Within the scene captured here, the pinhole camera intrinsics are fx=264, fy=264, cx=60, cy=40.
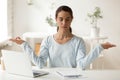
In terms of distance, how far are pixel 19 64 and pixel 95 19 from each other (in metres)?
2.56

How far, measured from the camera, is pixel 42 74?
1920 millimetres

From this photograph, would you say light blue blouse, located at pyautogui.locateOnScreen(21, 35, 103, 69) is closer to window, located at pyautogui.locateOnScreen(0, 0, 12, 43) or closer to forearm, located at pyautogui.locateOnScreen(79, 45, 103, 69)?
forearm, located at pyautogui.locateOnScreen(79, 45, 103, 69)

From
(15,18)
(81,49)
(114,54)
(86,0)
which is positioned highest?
(86,0)

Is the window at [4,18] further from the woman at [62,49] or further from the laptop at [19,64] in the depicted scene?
the laptop at [19,64]

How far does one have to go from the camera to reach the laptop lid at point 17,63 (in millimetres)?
1859

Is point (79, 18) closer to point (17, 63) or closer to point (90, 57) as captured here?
point (90, 57)

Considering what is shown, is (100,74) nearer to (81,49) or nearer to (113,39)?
(81,49)

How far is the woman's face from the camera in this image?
7.21 feet

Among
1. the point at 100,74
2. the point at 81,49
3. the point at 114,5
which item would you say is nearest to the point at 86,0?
the point at 114,5

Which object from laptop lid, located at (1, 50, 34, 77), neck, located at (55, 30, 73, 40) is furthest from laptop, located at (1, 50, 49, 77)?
neck, located at (55, 30, 73, 40)

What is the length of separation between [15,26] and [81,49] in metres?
2.45

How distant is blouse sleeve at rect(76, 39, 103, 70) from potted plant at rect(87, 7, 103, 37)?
5.84 ft

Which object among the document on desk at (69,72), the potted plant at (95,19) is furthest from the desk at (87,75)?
the potted plant at (95,19)

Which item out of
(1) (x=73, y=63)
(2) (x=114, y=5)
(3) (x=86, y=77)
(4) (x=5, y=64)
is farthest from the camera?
(2) (x=114, y=5)
